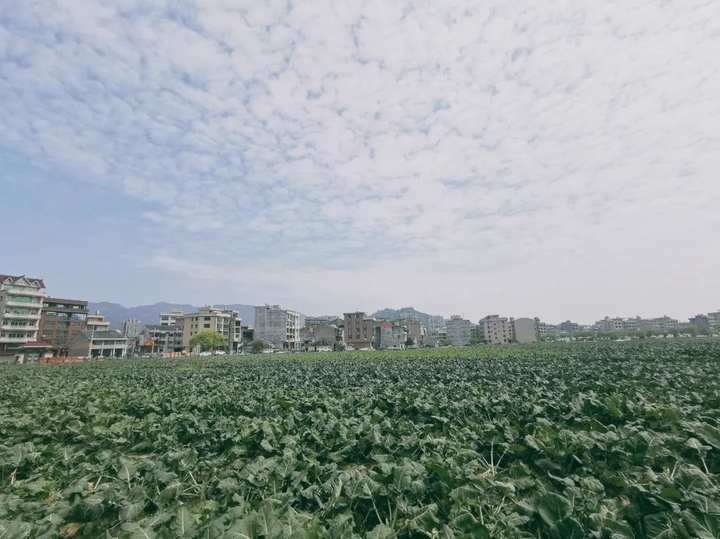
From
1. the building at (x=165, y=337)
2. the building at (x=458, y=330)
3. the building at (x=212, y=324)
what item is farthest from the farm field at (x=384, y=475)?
the building at (x=458, y=330)

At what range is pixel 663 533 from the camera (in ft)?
10.4

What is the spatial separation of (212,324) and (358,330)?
5233 centimetres

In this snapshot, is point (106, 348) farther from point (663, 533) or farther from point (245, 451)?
point (663, 533)

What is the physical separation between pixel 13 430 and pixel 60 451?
3.85 m

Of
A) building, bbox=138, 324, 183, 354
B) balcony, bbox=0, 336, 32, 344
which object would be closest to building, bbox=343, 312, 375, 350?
building, bbox=138, 324, 183, 354

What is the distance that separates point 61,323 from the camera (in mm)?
93938

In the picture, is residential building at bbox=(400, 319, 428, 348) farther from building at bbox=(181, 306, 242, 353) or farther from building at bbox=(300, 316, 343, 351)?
building at bbox=(181, 306, 242, 353)

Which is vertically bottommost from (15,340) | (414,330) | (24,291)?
(15,340)

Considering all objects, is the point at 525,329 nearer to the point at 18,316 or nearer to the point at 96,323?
the point at 96,323

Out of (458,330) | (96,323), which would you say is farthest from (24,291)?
(458,330)

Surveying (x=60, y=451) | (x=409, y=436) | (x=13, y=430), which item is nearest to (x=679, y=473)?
(x=409, y=436)

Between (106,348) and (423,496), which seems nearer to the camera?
(423,496)

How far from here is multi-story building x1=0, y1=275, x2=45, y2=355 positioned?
77.4 metres

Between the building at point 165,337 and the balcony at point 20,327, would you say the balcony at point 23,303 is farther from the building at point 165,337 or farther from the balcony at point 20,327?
the building at point 165,337
